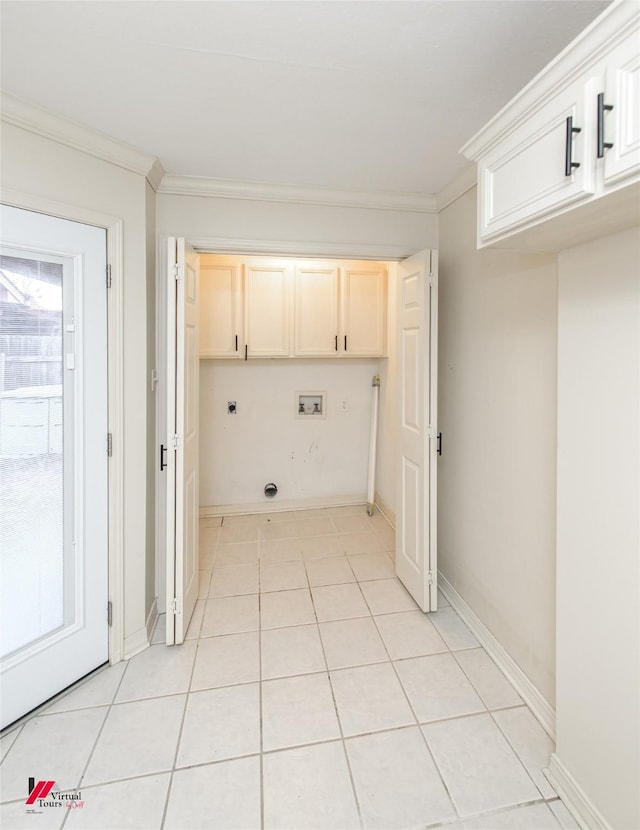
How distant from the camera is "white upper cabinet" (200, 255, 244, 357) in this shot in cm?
343

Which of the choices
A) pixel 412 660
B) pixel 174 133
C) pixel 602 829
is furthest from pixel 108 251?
pixel 602 829

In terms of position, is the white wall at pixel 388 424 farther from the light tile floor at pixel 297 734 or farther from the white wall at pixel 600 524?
the white wall at pixel 600 524

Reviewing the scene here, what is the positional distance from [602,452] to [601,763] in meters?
0.95

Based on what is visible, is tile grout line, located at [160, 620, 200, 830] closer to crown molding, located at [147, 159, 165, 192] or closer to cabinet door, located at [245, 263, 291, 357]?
cabinet door, located at [245, 263, 291, 357]

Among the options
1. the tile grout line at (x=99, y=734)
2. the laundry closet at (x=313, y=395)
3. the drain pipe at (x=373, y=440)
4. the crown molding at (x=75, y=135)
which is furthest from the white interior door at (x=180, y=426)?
the drain pipe at (x=373, y=440)

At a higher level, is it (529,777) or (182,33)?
(182,33)

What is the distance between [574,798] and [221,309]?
11.3 feet

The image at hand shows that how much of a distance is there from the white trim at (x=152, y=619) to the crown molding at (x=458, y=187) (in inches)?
112

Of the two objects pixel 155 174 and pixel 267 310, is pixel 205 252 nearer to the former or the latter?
pixel 155 174

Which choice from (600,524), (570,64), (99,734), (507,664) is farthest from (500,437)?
(99,734)

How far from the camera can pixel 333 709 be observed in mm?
1772

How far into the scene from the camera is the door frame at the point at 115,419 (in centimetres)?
192

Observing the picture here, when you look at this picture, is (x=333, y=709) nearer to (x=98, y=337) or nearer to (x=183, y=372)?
(x=183, y=372)

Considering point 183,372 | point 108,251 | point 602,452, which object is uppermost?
point 108,251
